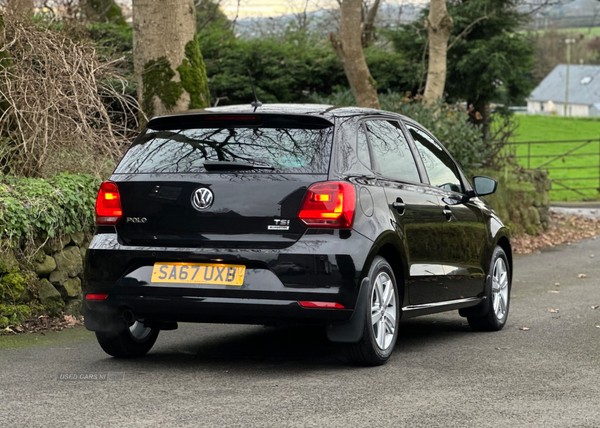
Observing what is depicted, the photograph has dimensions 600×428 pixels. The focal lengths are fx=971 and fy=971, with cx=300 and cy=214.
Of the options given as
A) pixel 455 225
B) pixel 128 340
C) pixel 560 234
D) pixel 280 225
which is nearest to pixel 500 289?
pixel 455 225

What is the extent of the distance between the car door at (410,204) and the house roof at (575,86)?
134m

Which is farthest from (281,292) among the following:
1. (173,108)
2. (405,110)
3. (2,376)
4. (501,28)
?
(501,28)

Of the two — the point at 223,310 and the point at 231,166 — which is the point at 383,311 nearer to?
the point at 223,310

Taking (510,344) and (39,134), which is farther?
(39,134)

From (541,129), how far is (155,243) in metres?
73.2

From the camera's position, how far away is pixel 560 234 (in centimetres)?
1920

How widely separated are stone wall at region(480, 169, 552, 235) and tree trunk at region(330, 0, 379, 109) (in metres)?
2.67

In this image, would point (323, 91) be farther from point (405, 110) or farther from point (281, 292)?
point (281, 292)

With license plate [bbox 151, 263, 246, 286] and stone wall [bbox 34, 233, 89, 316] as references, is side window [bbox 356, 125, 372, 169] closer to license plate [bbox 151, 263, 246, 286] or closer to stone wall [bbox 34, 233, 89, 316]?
license plate [bbox 151, 263, 246, 286]

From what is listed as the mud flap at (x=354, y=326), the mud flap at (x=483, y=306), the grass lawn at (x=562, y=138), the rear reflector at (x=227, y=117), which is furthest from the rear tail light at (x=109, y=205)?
the grass lawn at (x=562, y=138)

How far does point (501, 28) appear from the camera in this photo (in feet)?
79.7

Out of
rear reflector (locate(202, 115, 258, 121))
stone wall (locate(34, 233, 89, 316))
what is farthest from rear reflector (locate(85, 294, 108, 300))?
stone wall (locate(34, 233, 89, 316))

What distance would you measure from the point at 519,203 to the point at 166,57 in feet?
30.9

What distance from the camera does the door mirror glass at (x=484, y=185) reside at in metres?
8.03
